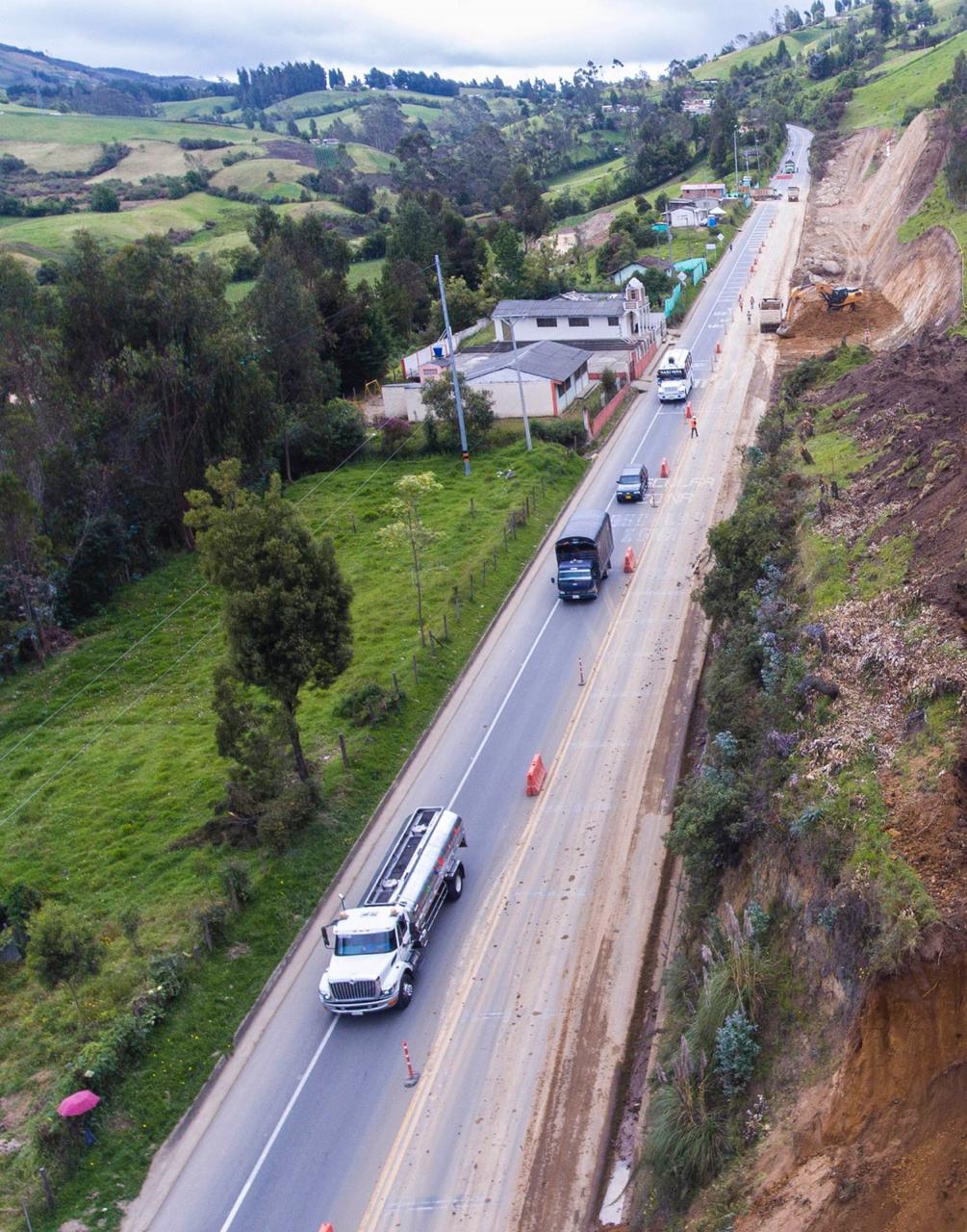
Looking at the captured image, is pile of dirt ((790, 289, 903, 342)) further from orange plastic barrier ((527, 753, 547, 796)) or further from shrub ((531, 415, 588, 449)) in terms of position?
orange plastic barrier ((527, 753, 547, 796))

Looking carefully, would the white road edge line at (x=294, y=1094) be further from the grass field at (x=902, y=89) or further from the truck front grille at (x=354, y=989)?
the grass field at (x=902, y=89)

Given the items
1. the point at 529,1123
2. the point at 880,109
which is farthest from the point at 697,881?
the point at 880,109

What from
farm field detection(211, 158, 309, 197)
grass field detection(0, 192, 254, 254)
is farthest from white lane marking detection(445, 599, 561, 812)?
farm field detection(211, 158, 309, 197)

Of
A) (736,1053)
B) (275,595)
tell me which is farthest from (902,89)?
(736,1053)

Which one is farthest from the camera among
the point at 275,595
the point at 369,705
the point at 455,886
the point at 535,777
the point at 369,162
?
the point at 369,162

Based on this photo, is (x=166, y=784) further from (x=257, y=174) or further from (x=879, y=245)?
(x=257, y=174)

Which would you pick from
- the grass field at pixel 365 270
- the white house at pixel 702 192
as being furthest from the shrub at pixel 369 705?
the white house at pixel 702 192
